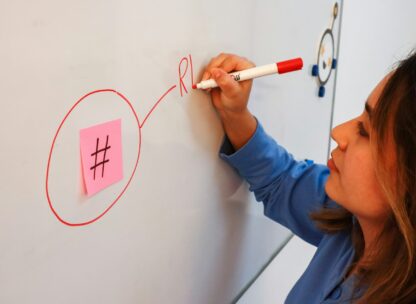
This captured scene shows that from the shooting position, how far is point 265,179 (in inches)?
25.1

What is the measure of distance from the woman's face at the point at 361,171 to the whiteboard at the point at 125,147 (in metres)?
0.17

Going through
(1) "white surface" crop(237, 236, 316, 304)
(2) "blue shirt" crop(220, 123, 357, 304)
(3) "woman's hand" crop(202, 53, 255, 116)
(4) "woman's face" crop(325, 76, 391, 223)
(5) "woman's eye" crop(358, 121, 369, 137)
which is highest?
(3) "woman's hand" crop(202, 53, 255, 116)

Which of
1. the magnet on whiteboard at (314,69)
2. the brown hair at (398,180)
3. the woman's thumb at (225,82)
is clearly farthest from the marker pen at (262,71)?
the magnet on whiteboard at (314,69)

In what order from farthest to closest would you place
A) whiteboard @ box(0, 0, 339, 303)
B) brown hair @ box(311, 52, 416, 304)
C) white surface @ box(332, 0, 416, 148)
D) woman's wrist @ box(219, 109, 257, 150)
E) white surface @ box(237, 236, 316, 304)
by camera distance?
white surface @ box(332, 0, 416, 148) → white surface @ box(237, 236, 316, 304) → woman's wrist @ box(219, 109, 257, 150) → brown hair @ box(311, 52, 416, 304) → whiteboard @ box(0, 0, 339, 303)

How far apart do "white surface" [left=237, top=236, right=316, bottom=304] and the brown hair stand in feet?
1.04

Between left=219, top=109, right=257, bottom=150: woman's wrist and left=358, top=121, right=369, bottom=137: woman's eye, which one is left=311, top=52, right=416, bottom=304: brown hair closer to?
left=358, top=121, right=369, bottom=137: woman's eye

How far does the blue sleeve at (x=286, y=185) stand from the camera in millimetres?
623

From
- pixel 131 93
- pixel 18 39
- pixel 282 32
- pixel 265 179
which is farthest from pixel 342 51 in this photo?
pixel 18 39

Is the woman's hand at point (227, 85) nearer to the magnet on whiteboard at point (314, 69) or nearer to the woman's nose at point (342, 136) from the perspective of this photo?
the woman's nose at point (342, 136)

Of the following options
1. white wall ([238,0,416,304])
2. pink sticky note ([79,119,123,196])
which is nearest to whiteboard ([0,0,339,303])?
pink sticky note ([79,119,123,196])

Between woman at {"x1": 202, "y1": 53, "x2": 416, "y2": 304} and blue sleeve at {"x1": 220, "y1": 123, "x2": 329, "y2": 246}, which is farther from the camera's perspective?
blue sleeve at {"x1": 220, "y1": 123, "x2": 329, "y2": 246}

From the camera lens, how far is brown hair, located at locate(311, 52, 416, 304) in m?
0.41

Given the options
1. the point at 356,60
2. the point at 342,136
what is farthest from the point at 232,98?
the point at 356,60

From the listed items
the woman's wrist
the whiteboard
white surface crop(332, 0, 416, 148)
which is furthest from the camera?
white surface crop(332, 0, 416, 148)
